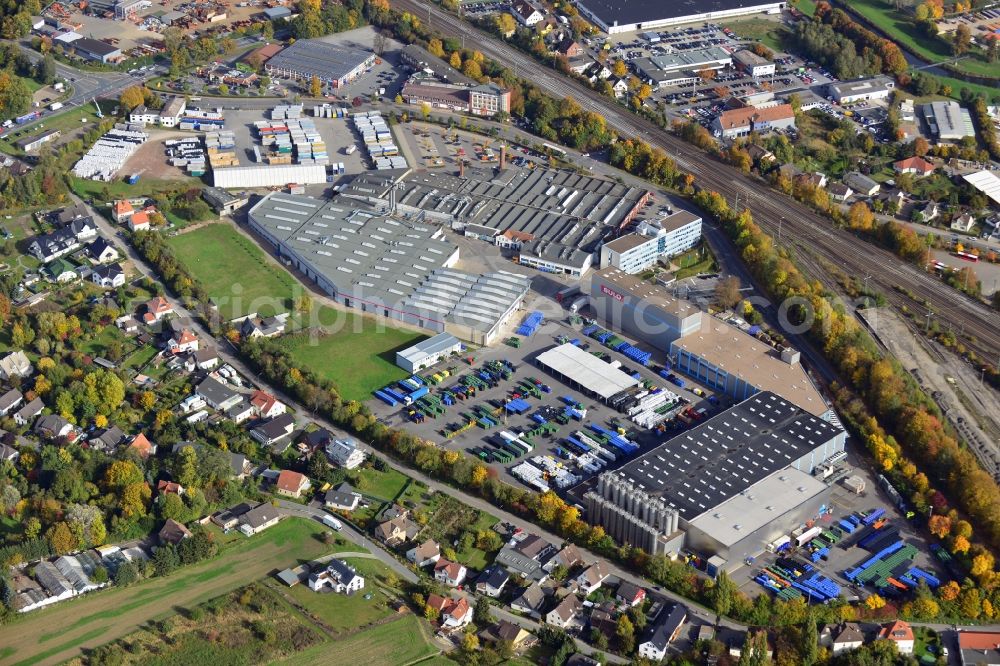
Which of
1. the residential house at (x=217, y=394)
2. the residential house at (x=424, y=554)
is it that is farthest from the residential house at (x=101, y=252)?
the residential house at (x=424, y=554)

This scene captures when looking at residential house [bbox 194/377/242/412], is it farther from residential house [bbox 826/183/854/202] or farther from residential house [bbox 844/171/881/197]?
residential house [bbox 844/171/881/197]

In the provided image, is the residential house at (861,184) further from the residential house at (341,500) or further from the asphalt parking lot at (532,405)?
the residential house at (341,500)

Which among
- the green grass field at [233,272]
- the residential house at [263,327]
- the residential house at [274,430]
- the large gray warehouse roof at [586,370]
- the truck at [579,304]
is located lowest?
the truck at [579,304]

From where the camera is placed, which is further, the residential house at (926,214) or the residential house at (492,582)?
the residential house at (926,214)

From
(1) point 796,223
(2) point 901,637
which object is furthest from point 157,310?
(2) point 901,637

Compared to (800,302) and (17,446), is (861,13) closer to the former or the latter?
(800,302)

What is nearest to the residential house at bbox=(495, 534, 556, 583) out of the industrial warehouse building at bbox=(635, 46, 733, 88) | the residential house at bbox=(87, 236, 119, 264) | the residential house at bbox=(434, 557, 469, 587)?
the residential house at bbox=(434, 557, 469, 587)

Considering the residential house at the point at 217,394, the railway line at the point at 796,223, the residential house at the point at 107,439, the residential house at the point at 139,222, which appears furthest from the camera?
the residential house at the point at 139,222
